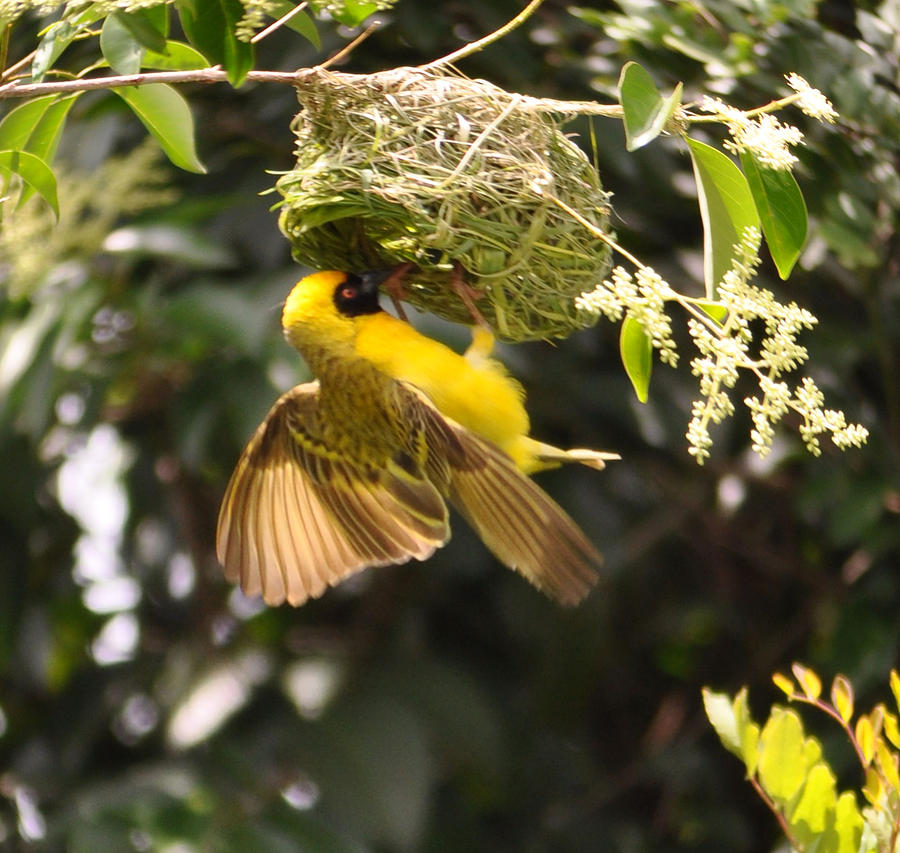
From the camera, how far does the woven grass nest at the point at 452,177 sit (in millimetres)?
1648

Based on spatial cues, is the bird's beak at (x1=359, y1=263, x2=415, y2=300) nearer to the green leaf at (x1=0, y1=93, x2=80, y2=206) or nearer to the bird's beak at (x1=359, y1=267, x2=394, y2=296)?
the bird's beak at (x1=359, y1=267, x2=394, y2=296)

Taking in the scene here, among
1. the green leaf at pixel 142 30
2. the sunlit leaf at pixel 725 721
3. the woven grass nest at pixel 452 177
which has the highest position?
the green leaf at pixel 142 30

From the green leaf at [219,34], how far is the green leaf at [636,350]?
48 cm

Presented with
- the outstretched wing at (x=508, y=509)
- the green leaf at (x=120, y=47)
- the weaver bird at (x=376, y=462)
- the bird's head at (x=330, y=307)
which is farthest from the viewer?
the bird's head at (x=330, y=307)

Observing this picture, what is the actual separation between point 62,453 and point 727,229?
229 centimetres

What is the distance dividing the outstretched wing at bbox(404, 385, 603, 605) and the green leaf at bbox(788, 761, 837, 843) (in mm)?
356

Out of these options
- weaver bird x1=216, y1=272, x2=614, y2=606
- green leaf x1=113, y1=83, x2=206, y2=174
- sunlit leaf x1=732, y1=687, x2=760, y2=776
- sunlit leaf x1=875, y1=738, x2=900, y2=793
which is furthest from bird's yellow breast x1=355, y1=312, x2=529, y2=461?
sunlit leaf x1=875, y1=738, x2=900, y2=793

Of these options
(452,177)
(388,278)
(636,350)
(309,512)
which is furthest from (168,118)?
(309,512)

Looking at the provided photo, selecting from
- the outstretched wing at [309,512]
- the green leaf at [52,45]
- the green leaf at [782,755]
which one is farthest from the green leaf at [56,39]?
the green leaf at [782,755]

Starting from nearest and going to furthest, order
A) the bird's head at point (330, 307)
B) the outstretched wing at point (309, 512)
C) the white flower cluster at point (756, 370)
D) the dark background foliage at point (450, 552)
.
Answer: the white flower cluster at point (756, 370) → the bird's head at point (330, 307) → the outstretched wing at point (309, 512) → the dark background foliage at point (450, 552)

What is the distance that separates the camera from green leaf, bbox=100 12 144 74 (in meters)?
1.32

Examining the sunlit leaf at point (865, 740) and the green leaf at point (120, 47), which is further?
the sunlit leaf at point (865, 740)

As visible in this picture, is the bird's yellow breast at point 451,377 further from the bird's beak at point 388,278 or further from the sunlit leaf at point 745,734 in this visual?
the sunlit leaf at point 745,734

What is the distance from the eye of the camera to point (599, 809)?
141 inches
